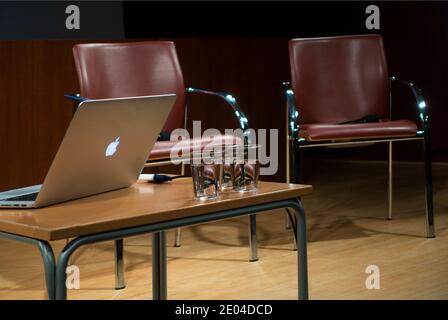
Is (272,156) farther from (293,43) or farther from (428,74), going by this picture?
(428,74)

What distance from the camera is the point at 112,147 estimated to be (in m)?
1.79

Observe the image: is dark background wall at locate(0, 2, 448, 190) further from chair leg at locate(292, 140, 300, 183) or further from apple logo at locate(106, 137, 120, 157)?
apple logo at locate(106, 137, 120, 157)

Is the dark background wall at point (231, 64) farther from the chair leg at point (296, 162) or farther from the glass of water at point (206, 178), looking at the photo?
the glass of water at point (206, 178)

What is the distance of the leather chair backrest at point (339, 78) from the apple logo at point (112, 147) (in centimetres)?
204

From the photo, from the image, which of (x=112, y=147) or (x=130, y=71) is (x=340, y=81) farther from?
(x=112, y=147)

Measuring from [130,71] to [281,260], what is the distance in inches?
40.1

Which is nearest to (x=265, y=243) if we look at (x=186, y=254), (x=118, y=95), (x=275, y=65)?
(x=186, y=254)

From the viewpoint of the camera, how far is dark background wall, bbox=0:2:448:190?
420cm

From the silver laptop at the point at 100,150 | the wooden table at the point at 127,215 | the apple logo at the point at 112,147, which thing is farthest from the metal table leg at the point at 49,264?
the apple logo at the point at 112,147

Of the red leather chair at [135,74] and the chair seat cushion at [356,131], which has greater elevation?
the red leather chair at [135,74]

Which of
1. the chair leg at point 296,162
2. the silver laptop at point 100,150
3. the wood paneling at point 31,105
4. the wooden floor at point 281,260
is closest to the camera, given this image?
the silver laptop at point 100,150

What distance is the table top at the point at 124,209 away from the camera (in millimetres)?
1494

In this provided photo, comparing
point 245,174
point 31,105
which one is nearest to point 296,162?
point 245,174

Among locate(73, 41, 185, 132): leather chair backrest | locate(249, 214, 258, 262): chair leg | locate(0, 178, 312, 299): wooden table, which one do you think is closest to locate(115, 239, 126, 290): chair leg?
locate(249, 214, 258, 262): chair leg
